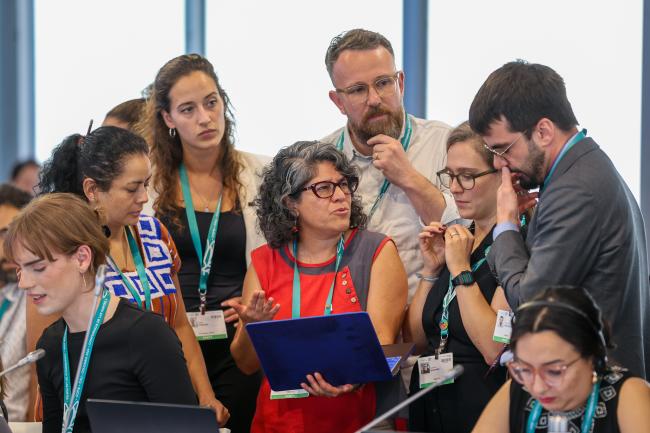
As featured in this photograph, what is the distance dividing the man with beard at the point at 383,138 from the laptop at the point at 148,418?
135cm

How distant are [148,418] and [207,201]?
161 cm

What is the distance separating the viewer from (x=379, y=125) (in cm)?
355

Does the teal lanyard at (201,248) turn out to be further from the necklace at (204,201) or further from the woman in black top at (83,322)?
the woman in black top at (83,322)

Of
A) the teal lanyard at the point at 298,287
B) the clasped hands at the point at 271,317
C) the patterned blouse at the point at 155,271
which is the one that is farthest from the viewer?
the patterned blouse at the point at 155,271

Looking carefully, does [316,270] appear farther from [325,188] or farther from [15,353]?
[15,353]

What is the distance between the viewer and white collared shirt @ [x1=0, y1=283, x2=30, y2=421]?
11.7 feet

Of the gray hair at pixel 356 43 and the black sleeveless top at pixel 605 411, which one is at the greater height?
the gray hair at pixel 356 43

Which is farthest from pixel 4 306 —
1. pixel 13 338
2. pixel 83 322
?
pixel 83 322

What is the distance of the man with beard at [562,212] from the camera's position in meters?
2.33

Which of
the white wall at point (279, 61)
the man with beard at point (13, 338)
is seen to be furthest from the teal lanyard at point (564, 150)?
the white wall at point (279, 61)

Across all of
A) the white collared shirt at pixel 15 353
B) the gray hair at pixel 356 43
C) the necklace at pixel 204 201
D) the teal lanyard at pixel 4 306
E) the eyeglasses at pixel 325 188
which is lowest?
the white collared shirt at pixel 15 353

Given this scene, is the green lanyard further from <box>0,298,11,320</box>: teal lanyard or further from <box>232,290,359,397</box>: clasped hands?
<box>0,298,11,320</box>: teal lanyard

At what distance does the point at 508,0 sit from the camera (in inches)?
221

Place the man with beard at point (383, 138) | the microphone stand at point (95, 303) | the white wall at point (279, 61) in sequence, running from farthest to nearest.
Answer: the white wall at point (279, 61)
the man with beard at point (383, 138)
the microphone stand at point (95, 303)
